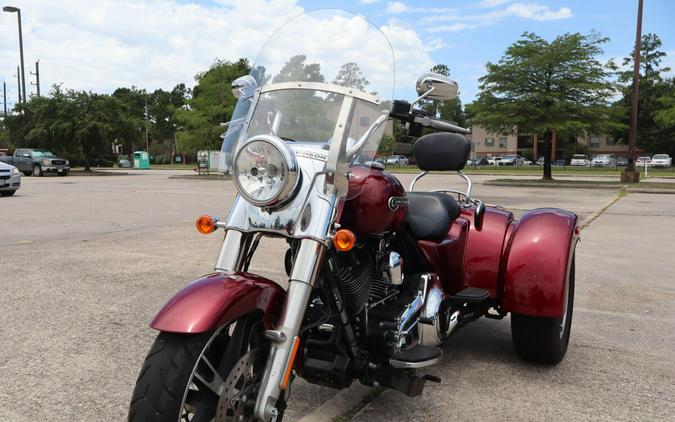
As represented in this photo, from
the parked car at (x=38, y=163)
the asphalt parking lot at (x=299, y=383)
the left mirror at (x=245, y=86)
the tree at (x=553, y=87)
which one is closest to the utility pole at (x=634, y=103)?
the tree at (x=553, y=87)

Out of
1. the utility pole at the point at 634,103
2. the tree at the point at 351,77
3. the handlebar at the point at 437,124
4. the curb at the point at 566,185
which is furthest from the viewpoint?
the utility pole at the point at 634,103

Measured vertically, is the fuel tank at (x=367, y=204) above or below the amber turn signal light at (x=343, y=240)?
above

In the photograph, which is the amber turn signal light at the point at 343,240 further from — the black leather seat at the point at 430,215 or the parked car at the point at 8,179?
the parked car at the point at 8,179

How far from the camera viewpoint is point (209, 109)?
31875 millimetres

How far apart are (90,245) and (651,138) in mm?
78330

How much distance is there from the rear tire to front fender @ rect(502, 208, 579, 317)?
6.9 inches

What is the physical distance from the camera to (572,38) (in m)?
26.6

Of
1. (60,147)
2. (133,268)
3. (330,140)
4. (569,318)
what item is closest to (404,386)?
(330,140)

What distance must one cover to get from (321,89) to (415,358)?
1356 mm

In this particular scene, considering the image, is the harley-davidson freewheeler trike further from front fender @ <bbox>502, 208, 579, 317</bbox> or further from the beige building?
the beige building

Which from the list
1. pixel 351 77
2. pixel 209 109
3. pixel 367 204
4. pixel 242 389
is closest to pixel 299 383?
pixel 242 389

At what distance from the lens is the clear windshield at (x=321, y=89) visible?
2666 millimetres

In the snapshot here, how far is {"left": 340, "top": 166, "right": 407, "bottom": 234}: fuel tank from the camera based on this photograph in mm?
2695

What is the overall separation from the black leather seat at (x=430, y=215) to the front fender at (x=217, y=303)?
1.22 m
